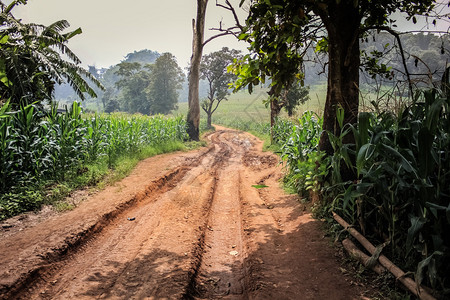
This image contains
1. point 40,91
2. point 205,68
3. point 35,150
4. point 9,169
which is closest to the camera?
point 9,169

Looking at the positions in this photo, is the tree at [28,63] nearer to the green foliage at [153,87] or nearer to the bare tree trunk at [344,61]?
the bare tree trunk at [344,61]

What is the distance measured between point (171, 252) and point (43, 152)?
4.51 m

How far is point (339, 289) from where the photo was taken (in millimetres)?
2719

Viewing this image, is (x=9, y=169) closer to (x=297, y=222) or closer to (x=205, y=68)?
(x=297, y=222)

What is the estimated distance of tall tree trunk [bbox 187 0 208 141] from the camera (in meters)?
15.8

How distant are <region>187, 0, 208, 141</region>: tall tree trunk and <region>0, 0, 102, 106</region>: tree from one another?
793cm

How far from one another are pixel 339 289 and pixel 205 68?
35436mm

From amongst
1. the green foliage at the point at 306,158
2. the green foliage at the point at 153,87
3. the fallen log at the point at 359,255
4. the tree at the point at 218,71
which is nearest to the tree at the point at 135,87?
the green foliage at the point at 153,87

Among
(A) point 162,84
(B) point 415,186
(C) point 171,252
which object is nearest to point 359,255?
(B) point 415,186

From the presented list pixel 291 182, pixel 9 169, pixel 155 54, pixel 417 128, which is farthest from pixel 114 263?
pixel 155 54

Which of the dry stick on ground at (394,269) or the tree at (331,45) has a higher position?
the tree at (331,45)

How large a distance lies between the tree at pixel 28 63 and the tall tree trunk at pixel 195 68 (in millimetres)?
7927

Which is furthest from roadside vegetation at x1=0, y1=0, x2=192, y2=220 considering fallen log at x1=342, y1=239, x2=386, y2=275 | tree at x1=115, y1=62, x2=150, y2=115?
tree at x1=115, y1=62, x2=150, y2=115

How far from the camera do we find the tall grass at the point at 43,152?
4.80m
